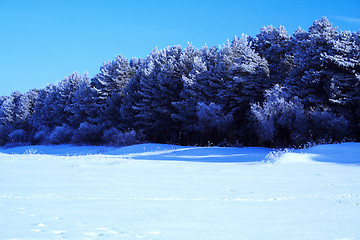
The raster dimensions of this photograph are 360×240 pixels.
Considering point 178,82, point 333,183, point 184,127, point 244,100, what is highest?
point 178,82

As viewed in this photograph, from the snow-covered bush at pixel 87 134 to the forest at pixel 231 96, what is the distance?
5.1 inches

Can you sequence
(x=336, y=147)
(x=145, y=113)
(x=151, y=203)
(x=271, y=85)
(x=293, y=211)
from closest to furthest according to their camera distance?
(x=293, y=211)
(x=151, y=203)
(x=336, y=147)
(x=271, y=85)
(x=145, y=113)

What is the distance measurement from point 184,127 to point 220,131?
4.22 m

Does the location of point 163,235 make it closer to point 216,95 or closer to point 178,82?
point 216,95

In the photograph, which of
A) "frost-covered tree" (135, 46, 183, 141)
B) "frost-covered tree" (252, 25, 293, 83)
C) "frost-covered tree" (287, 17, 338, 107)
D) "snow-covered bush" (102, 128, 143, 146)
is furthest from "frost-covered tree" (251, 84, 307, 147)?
"snow-covered bush" (102, 128, 143, 146)

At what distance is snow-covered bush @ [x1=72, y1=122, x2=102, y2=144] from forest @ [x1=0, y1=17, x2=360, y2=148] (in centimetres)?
13

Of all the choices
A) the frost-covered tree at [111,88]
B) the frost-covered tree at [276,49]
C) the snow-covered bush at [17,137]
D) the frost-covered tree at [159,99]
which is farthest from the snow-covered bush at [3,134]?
the frost-covered tree at [276,49]

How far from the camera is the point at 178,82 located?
38.1 meters

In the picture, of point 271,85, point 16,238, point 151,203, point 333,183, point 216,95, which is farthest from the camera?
point 216,95

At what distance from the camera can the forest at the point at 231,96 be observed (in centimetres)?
2470

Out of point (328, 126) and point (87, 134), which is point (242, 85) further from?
point (87, 134)

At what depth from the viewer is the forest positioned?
81.0 feet

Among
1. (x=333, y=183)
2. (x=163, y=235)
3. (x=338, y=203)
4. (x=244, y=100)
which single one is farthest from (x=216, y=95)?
(x=163, y=235)

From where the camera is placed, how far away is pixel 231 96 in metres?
32.0
